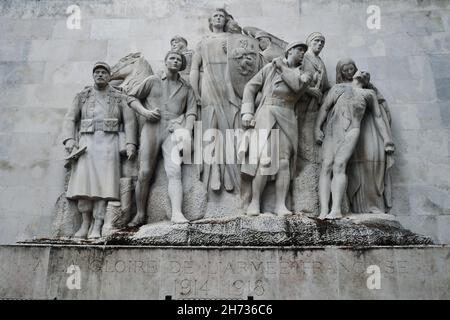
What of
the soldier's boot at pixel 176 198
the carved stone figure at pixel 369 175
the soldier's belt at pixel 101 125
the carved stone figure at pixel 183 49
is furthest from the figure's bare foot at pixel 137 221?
the carved stone figure at pixel 369 175

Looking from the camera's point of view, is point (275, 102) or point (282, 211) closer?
point (282, 211)

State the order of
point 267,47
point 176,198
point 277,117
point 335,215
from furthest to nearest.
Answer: point 267,47 → point 277,117 → point 176,198 → point 335,215

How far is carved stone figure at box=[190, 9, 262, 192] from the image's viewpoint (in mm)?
9766

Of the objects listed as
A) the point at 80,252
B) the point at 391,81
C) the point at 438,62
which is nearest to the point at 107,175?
the point at 80,252

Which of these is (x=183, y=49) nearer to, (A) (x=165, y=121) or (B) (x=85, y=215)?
(A) (x=165, y=121)

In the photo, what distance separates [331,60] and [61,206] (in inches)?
222

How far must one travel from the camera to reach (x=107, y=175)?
963cm

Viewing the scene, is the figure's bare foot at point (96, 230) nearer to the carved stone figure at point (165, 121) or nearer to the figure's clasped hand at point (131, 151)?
the carved stone figure at point (165, 121)

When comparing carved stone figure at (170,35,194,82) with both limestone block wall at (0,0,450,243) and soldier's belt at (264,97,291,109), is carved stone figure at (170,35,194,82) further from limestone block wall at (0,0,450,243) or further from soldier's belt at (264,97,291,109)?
soldier's belt at (264,97,291,109)

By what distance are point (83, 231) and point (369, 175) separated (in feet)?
15.6

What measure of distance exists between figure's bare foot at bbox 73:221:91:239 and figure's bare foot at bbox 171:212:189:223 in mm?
1453

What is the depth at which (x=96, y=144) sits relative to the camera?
32.3 ft

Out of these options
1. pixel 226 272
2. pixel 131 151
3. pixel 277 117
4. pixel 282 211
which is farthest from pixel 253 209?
pixel 131 151
